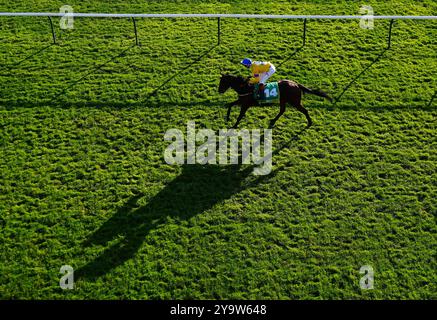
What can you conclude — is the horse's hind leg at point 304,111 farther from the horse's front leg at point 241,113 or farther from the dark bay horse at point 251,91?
the horse's front leg at point 241,113

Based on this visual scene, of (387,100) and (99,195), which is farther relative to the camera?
(387,100)

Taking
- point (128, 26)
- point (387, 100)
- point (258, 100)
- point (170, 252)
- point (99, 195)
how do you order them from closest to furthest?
point (170, 252), point (99, 195), point (258, 100), point (387, 100), point (128, 26)

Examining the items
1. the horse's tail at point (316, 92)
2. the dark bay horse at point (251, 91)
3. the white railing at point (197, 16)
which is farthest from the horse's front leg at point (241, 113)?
the white railing at point (197, 16)

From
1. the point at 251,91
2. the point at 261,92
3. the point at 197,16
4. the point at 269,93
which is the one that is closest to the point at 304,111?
the point at 269,93

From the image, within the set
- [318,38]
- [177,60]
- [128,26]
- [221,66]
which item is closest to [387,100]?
[318,38]

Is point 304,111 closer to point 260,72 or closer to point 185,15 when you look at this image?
point 260,72

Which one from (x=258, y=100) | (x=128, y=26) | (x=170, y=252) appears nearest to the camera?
(x=170, y=252)

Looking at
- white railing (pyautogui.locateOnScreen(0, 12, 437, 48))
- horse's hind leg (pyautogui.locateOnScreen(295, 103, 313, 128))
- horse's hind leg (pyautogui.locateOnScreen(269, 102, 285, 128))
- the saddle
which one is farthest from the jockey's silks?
white railing (pyautogui.locateOnScreen(0, 12, 437, 48))

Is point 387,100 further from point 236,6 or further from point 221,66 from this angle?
point 236,6
